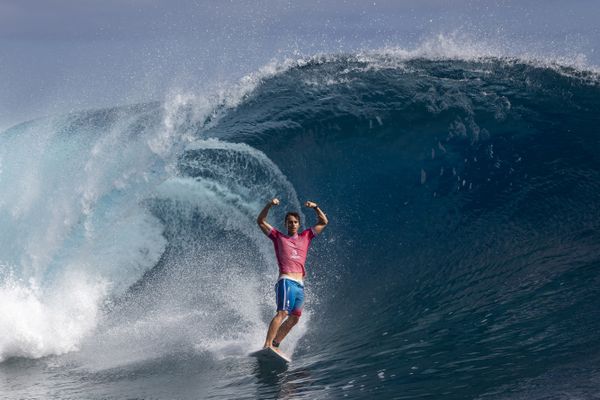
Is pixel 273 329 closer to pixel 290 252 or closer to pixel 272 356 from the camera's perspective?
pixel 272 356

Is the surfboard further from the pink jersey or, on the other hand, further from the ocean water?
the pink jersey

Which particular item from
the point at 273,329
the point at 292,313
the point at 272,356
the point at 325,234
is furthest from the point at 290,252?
the point at 325,234

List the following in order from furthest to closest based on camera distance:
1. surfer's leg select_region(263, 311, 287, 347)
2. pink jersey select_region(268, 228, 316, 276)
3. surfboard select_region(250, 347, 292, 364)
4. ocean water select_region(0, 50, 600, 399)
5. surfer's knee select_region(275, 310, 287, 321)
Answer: pink jersey select_region(268, 228, 316, 276), surfer's knee select_region(275, 310, 287, 321), surfer's leg select_region(263, 311, 287, 347), surfboard select_region(250, 347, 292, 364), ocean water select_region(0, 50, 600, 399)

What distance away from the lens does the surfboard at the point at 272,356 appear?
7562mm

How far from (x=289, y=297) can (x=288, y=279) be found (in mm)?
206

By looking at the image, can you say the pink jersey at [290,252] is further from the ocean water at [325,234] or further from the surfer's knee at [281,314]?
the ocean water at [325,234]

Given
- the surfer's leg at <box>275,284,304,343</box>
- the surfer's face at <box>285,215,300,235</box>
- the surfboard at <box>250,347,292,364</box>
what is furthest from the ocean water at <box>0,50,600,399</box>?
the surfer's face at <box>285,215,300,235</box>

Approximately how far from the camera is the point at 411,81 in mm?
13594

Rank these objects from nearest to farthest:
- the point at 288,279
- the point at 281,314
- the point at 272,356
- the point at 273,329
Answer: the point at 272,356, the point at 273,329, the point at 281,314, the point at 288,279

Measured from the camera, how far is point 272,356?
25.0ft

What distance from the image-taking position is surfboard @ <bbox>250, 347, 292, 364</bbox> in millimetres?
7562

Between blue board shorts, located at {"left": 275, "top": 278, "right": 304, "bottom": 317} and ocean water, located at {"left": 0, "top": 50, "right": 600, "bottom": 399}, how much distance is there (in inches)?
19.9

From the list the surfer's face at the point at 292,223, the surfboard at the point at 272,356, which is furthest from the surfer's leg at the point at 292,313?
the surfer's face at the point at 292,223

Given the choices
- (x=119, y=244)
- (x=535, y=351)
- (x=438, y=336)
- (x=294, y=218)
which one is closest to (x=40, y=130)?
(x=119, y=244)
